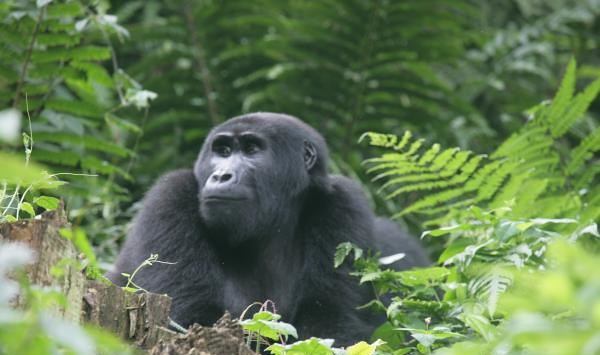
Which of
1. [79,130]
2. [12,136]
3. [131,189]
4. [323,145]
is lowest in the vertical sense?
[131,189]

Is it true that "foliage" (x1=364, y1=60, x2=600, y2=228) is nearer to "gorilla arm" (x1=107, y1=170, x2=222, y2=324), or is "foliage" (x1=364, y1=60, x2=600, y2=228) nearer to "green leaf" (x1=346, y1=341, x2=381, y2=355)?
"gorilla arm" (x1=107, y1=170, x2=222, y2=324)

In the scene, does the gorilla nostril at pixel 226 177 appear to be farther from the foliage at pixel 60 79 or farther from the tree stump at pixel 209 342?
the tree stump at pixel 209 342

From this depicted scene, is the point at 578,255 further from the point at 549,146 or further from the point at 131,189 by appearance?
the point at 131,189

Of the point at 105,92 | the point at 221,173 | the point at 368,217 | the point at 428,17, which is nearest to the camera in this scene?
the point at 221,173

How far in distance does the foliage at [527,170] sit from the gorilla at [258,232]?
1.51 ft

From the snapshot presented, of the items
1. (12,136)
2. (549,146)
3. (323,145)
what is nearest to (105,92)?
(323,145)

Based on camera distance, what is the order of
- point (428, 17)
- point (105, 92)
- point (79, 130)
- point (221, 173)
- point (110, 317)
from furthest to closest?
point (428, 17) < point (105, 92) < point (79, 130) < point (221, 173) < point (110, 317)

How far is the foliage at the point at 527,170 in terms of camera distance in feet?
16.2

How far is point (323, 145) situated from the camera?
Answer: 5.73 m

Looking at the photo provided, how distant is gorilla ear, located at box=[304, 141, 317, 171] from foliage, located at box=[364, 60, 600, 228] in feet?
1.45

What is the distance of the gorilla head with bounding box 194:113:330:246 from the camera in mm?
4969

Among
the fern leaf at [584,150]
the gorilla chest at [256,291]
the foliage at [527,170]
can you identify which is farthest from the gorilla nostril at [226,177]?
the fern leaf at [584,150]

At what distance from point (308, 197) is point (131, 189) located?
3.44 metres

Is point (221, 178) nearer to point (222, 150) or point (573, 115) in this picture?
point (222, 150)
